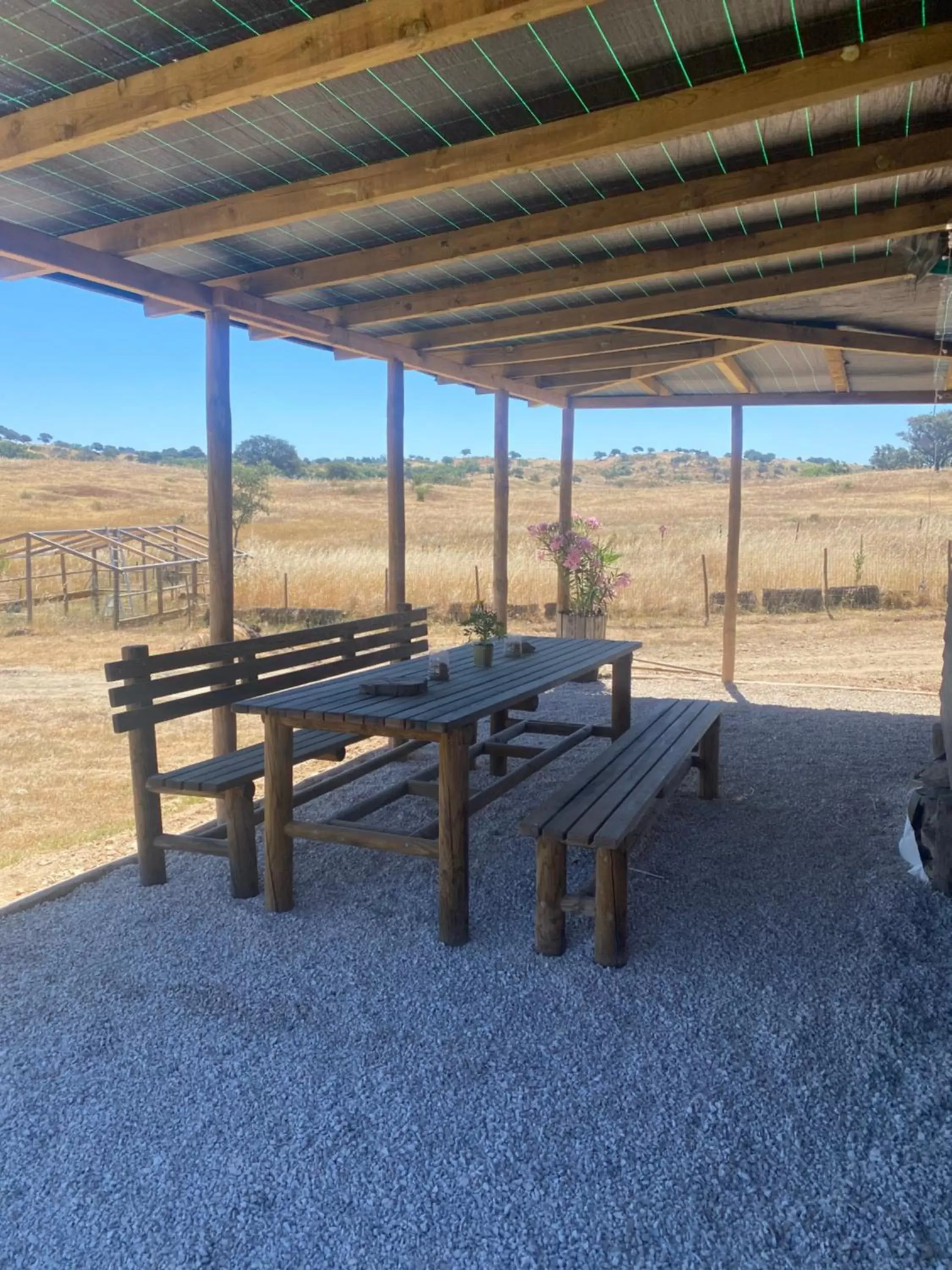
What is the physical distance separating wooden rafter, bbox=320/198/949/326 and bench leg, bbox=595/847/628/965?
2487 millimetres

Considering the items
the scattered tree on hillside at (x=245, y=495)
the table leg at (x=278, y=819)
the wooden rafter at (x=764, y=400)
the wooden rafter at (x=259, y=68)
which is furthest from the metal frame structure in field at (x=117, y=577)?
the wooden rafter at (x=259, y=68)

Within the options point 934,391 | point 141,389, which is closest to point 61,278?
point 934,391

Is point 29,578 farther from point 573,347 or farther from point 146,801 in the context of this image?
point 146,801

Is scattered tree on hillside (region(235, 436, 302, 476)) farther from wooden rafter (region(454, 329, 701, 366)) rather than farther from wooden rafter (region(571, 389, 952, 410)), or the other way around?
wooden rafter (region(454, 329, 701, 366))

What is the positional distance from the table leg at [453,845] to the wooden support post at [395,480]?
238 cm

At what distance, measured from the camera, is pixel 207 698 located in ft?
10.8

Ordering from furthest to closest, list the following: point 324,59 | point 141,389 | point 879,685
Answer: point 141,389 → point 879,685 → point 324,59

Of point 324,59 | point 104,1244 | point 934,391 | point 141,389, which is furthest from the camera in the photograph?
point 141,389

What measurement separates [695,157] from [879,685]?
5337 mm

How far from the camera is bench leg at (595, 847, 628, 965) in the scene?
7.57ft

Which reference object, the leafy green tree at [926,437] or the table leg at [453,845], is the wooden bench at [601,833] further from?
the leafy green tree at [926,437]

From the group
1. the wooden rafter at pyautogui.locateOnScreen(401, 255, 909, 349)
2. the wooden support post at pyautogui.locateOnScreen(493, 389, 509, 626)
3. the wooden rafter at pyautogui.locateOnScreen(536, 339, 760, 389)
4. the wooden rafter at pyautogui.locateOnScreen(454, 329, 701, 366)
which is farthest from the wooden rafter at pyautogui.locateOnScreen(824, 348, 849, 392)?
the wooden support post at pyautogui.locateOnScreen(493, 389, 509, 626)

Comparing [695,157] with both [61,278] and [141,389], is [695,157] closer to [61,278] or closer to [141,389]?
A: [61,278]

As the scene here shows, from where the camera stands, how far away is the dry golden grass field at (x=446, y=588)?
532cm
